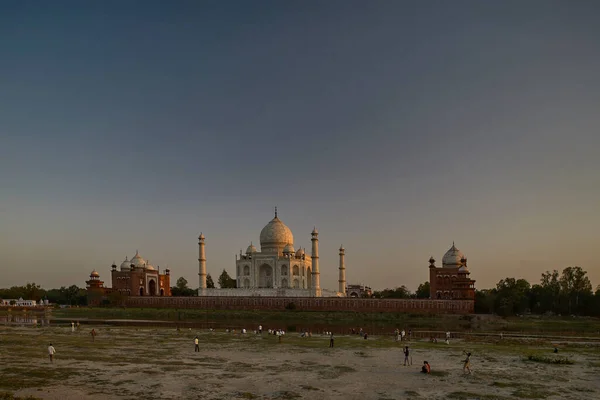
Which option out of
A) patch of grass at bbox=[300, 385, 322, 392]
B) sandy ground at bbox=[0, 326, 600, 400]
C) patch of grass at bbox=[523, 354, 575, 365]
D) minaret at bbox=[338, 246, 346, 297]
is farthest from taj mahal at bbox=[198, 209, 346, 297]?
patch of grass at bbox=[300, 385, 322, 392]

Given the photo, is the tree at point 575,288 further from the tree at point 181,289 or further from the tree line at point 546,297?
the tree at point 181,289

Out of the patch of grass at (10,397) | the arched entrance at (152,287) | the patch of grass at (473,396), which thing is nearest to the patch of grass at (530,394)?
the patch of grass at (473,396)

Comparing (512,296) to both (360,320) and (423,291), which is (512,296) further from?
(423,291)

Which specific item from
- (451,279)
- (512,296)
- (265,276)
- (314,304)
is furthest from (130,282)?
(512,296)

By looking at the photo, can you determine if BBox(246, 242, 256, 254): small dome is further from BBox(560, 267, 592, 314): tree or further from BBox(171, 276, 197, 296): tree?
BBox(560, 267, 592, 314): tree

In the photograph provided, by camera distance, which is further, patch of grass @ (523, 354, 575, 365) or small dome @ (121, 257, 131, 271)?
small dome @ (121, 257, 131, 271)

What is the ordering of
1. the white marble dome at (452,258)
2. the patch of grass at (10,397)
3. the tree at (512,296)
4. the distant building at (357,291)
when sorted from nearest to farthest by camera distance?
the patch of grass at (10,397), the tree at (512,296), the white marble dome at (452,258), the distant building at (357,291)

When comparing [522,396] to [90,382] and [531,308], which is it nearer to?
[90,382]
